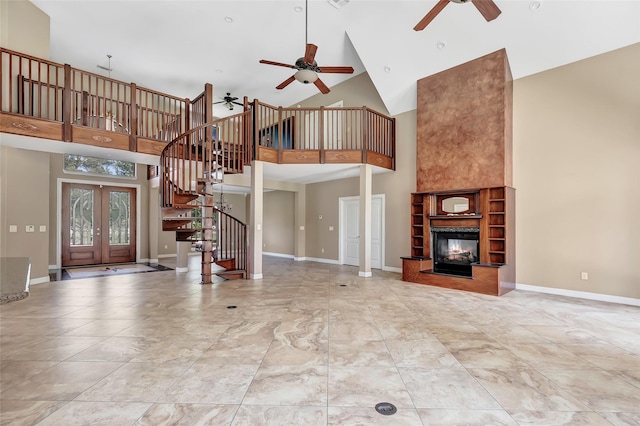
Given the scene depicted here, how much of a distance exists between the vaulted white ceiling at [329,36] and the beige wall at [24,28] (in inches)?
10.3

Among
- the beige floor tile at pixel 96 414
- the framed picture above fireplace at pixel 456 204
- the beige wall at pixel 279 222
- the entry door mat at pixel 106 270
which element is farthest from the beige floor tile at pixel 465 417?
the beige wall at pixel 279 222

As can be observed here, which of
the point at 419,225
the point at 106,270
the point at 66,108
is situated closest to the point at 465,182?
the point at 419,225

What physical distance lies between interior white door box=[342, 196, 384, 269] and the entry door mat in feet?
16.4

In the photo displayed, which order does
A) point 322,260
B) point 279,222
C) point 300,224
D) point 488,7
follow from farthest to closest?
1. point 279,222
2. point 300,224
3. point 322,260
4. point 488,7

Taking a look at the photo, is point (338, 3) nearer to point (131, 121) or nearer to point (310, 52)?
point (310, 52)

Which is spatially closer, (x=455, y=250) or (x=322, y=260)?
(x=455, y=250)

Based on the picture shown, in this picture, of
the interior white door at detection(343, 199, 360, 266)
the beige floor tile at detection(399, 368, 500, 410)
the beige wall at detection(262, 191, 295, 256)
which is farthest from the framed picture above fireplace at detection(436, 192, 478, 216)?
the beige wall at detection(262, 191, 295, 256)

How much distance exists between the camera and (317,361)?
278 centimetres

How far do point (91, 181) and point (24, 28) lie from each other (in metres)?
4.25

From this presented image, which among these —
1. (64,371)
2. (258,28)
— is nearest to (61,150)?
(258,28)

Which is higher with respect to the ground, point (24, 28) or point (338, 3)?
point (338, 3)

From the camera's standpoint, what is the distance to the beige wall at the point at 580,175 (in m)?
4.75

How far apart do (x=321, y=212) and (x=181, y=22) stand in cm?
607

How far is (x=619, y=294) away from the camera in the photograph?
481 cm
